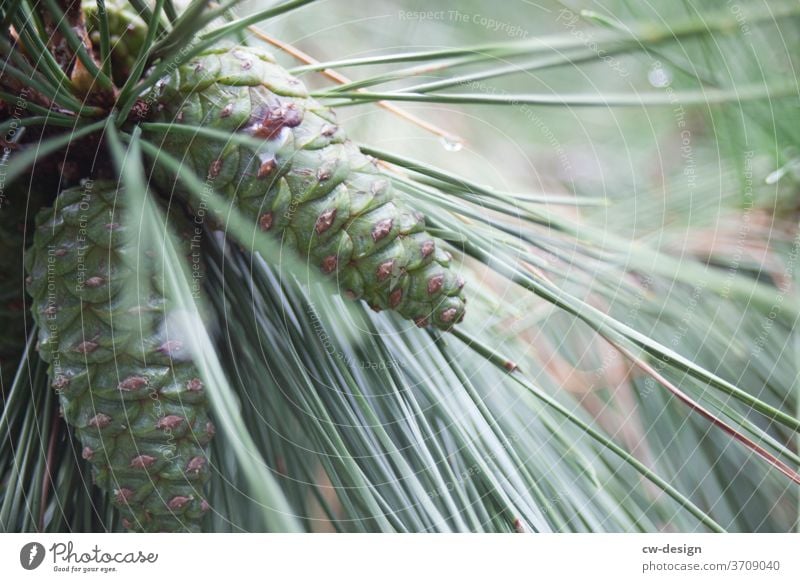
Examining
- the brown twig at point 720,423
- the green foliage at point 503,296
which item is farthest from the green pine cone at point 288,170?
the brown twig at point 720,423

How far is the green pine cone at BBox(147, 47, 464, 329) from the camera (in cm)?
22

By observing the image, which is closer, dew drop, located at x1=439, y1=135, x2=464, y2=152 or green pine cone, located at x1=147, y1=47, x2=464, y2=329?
green pine cone, located at x1=147, y1=47, x2=464, y2=329

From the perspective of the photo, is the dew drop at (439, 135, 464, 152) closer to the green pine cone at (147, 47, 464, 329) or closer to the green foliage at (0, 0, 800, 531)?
the green foliage at (0, 0, 800, 531)

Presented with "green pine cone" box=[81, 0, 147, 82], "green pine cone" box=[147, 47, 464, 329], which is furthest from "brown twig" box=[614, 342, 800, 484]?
"green pine cone" box=[81, 0, 147, 82]

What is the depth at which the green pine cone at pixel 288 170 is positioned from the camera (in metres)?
0.22

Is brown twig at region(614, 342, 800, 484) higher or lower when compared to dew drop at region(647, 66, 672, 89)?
lower
